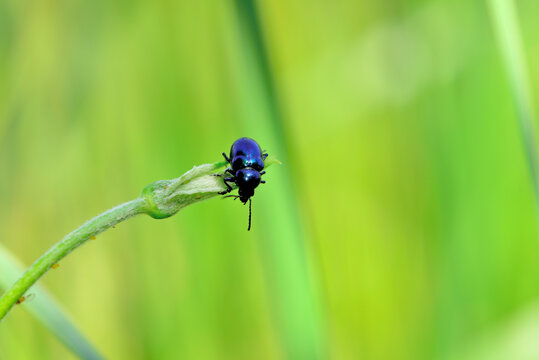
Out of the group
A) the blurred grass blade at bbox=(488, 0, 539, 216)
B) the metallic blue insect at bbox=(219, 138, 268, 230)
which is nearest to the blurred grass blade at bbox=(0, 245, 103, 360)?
the metallic blue insect at bbox=(219, 138, 268, 230)

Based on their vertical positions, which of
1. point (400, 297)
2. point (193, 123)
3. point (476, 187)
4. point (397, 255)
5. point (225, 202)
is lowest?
point (400, 297)

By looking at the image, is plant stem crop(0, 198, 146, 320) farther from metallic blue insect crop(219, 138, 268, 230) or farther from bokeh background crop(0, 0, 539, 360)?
bokeh background crop(0, 0, 539, 360)

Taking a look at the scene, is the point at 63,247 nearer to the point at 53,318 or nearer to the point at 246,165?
the point at 53,318

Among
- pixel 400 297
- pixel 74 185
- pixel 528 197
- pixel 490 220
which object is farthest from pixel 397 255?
pixel 74 185

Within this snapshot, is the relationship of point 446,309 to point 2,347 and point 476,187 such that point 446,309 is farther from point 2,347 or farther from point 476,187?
point 2,347

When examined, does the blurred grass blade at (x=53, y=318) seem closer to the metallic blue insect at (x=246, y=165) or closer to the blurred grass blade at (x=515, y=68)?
the metallic blue insect at (x=246, y=165)
